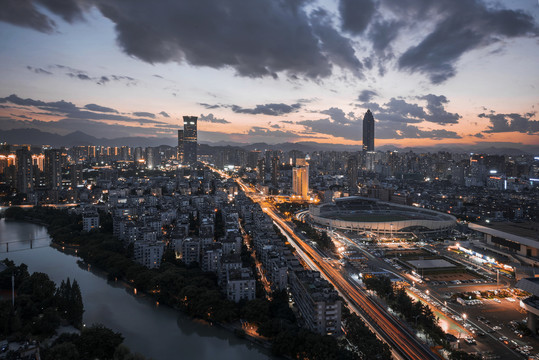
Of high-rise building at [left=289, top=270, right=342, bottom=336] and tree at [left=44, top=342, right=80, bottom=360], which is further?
high-rise building at [left=289, top=270, right=342, bottom=336]

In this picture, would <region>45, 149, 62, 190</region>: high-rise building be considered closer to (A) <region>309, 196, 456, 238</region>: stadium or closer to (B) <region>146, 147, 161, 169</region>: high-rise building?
(A) <region>309, 196, 456, 238</region>: stadium

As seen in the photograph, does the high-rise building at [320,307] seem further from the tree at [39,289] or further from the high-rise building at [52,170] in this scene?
the high-rise building at [52,170]

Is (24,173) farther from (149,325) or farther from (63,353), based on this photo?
(63,353)

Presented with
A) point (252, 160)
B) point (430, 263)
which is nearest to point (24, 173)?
point (430, 263)

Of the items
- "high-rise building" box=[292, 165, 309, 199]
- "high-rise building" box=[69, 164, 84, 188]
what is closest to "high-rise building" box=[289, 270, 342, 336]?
"high-rise building" box=[292, 165, 309, 199]

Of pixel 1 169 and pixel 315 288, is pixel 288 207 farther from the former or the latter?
pixel 1 169

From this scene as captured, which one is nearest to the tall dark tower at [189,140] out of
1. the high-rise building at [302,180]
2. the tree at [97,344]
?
the high-rise building at [302,180]

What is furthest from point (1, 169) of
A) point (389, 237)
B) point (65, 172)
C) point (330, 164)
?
point (330, 164)

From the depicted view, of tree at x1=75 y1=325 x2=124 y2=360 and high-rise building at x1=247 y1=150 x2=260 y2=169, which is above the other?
high-rise building at x1=247 y1=150 x2=260 y2=169
